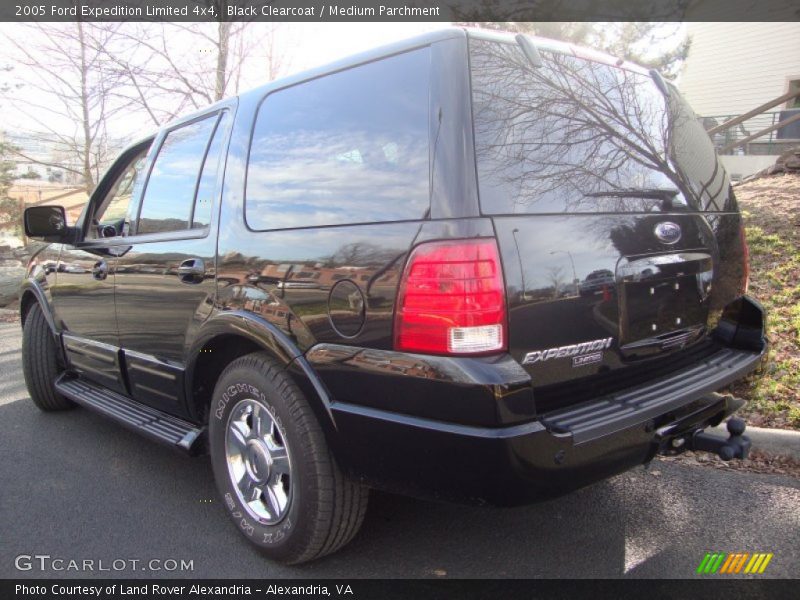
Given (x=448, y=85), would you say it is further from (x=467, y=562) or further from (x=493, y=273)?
(x=467, y=562)

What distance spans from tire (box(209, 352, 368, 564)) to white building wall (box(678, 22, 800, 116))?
761 inches

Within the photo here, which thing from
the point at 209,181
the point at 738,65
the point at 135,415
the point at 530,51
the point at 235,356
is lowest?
the point at 135,415

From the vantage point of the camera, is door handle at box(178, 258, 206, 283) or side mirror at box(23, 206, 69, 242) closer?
door handle at box(178, 258, 206, 283)

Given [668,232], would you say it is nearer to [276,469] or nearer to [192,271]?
[276,469]

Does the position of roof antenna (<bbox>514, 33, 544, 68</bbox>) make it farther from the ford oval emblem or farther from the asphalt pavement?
the asphalt pavement

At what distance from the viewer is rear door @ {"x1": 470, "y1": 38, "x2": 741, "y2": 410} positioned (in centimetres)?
204

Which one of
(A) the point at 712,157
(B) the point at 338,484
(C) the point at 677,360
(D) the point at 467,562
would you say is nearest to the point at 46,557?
(B) the point at 338,484

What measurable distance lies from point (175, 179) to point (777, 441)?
12.3 feet

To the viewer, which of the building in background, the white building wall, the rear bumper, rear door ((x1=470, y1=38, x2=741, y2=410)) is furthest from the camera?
the white building wall

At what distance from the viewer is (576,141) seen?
228 centimetres

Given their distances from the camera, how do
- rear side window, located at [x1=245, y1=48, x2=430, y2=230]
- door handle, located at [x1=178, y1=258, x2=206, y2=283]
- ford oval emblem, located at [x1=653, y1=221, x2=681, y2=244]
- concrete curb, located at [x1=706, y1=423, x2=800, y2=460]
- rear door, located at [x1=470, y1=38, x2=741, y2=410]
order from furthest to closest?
concrete curb, located at [x1=706, y1=423, x2=800, y2=460]
door handle, located at [x1=178, y1=258, x2=206, y2=283]
ford oval emblem, located at [x1=653, y1=221, x2=681, y2=244]
rear side window, located at [x1=245, y1=48, x2=430, y2=230]
rear door, located at [x1=470, y1=38, x2=741, y2=410]

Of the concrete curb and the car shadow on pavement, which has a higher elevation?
the concrete curb

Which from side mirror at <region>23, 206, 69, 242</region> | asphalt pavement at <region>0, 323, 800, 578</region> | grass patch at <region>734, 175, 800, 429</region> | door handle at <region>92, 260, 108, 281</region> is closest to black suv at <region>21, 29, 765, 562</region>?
asphalt pavement at <region>0, 323, 800, 578</region>
